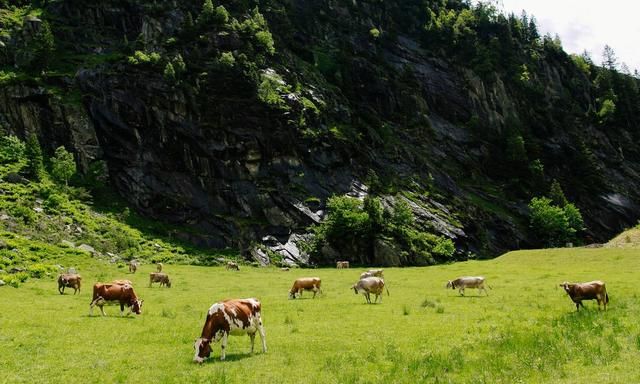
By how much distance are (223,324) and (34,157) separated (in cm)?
8371

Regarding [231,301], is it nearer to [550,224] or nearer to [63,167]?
[63,167]

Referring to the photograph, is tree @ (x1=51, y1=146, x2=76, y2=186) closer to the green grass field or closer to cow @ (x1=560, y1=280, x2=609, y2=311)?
the green grass field

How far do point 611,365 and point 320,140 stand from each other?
96.9m

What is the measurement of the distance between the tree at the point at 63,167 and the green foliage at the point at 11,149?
671 centimetres

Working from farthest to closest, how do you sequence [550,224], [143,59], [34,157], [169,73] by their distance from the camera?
1. [143,59]
2. [550,224]
3. [169,73]
4. [34,157]

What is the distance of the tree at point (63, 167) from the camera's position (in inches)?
3396

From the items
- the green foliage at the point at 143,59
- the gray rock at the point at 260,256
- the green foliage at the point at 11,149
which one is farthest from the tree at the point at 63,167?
the gray rock at the point at 260,256

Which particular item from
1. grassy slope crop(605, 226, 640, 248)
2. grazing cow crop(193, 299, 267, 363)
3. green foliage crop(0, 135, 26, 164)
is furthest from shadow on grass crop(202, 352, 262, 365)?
green foliage crop(0, 135, 26, 164)

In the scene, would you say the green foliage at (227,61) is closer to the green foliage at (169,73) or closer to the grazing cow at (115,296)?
the green foliage at (169,73)

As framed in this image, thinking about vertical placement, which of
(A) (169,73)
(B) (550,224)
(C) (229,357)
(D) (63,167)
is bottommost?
(C) (229,357)

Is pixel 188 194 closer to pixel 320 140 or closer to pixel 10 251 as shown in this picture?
pixel 320 140

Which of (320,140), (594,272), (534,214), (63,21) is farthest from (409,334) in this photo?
(63,21)

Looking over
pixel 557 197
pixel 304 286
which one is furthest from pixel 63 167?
pixel 557 197

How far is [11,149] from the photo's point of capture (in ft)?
295
